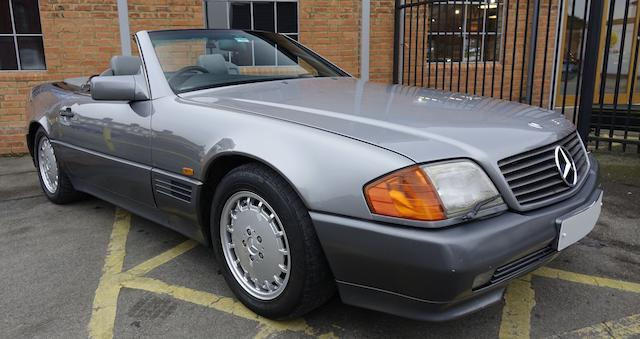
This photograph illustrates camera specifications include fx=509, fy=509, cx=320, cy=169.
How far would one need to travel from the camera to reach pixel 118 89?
2.96m

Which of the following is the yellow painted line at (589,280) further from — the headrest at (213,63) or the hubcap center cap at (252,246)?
the headrest at (213,63)

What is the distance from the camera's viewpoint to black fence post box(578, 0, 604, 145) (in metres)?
4.70

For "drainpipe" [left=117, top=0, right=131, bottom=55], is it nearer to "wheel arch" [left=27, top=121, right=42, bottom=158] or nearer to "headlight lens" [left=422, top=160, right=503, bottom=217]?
"wheel arch" [left=27, top=121, right=42, bottom=158]

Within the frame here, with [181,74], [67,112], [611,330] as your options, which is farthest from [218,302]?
[67,112]

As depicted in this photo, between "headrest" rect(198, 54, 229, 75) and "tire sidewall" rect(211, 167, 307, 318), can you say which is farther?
"headrest" rect(198, 54, 229, 75)

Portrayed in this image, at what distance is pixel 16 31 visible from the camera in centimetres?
661

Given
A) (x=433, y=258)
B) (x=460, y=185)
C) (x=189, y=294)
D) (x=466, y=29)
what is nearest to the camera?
(x=433, y=258)

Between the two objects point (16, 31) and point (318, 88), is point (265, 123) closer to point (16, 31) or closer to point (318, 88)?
point (318, 88)

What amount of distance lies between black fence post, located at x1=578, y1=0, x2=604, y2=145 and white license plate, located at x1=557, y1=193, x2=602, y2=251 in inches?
111

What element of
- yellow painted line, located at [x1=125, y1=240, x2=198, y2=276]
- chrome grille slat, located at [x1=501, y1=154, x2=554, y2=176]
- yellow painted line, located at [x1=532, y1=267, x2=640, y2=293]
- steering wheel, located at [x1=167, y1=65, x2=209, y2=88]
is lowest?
yellow painted line, located at [x1=125, y1=240, x2=198, y2=276]

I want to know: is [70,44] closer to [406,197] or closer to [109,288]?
[109,288]

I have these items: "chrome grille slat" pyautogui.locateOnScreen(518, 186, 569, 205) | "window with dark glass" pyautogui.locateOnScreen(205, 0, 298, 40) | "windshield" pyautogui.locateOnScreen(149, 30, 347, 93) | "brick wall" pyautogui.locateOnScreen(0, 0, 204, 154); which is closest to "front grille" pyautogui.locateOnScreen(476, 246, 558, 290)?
"chrome grille slat" pyautogui.locateOnScreen(518, 186, 569, 205)

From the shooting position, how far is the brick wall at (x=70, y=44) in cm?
652

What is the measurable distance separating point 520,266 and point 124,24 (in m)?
6.18
